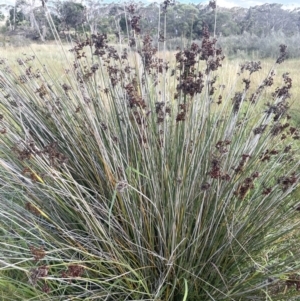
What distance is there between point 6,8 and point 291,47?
8978 millimetres

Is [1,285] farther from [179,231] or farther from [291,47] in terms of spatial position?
[291,47]

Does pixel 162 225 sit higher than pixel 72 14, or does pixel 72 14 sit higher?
pixel 72 14

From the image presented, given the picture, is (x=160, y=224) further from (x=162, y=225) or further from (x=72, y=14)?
(x=72, y=14)

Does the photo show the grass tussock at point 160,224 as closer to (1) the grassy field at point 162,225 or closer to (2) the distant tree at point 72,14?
(1) the grassy field at point 162,225

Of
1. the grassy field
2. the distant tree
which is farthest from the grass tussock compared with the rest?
the distant tree

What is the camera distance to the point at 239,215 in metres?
1.50

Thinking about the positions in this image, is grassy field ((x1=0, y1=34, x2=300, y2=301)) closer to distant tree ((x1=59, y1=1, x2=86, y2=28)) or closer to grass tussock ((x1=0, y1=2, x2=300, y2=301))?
grass tussock ((x1=0, y1=2, x2=300, y2=301))

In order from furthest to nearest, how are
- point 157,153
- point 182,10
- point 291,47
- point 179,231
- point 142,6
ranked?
point 291,47
point 182,10
point 142,6
point 157,153
point 179,231

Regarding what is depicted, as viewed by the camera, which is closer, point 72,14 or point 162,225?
point 162,225

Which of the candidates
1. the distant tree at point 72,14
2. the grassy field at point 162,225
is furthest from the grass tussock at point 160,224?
the distant tree at point 72,14

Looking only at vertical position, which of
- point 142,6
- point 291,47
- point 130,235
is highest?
point 142,6

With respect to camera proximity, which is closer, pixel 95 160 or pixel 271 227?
pixel 271 227

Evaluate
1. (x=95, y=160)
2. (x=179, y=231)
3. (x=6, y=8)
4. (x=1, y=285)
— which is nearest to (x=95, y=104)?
(x=95, y=160)

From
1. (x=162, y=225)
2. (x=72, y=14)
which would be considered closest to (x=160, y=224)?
(x=162, y=225)
